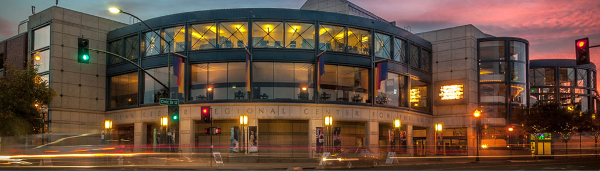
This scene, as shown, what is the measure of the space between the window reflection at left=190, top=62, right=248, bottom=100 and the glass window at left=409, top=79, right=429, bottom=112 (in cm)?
2035

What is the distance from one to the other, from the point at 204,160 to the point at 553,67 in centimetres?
6606

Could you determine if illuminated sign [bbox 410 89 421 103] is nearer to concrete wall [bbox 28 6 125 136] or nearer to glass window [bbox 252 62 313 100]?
glass window [bbox 252 62 313 100]

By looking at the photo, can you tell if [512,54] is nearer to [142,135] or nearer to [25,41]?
[142,135]

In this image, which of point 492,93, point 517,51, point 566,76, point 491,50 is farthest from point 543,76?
point 492,93

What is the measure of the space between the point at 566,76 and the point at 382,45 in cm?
4927

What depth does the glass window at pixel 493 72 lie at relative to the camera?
199 feet

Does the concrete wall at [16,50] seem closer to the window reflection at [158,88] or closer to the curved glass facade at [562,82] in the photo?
the window reflection at [158,88]

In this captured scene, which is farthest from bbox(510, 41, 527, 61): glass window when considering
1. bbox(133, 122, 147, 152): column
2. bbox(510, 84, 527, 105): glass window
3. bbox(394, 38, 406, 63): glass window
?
bbox(133, 122, 147, 152): column

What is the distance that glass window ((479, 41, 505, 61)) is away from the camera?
200ft

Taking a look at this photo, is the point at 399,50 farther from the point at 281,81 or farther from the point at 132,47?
the point at 132,47

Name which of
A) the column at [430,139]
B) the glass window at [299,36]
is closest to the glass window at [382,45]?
the glass window at [299,36]

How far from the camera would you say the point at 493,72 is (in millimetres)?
60781

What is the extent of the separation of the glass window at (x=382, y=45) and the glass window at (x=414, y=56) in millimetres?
5266

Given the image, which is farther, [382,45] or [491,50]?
[491,50]
